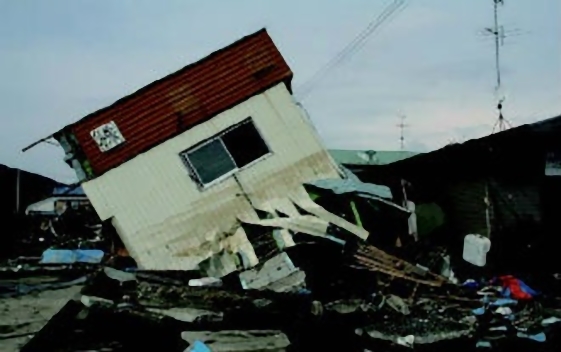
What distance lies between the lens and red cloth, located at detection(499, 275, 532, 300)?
29.7 feet

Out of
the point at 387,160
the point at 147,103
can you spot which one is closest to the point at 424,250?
the point at 147,103

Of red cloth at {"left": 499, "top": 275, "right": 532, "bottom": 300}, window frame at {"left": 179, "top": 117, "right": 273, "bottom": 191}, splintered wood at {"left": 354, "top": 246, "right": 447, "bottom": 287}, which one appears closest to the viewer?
red cloth at {"left": 499, "top": 275, "right": 532, "bottom": 300}

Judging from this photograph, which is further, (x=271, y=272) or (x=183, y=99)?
(x=183, y=99)

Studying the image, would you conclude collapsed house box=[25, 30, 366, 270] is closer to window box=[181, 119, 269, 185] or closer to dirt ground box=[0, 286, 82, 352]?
window box=[181, 119, 269, 185]

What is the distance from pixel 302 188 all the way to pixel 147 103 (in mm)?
4482

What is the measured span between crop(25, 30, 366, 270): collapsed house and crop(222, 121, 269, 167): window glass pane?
0.11ft

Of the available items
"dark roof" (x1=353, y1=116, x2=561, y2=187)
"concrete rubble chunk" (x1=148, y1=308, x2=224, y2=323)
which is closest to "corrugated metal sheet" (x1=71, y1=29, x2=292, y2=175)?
"dark roof" (x1=353, y1=116, x2=561, y2=187)

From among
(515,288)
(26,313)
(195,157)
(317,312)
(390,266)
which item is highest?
(195,157)

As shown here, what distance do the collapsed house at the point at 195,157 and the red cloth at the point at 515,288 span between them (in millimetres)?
4889

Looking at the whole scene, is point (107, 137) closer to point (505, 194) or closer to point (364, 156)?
Answer: point (505, 194)

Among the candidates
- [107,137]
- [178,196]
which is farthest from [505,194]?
[107,137]

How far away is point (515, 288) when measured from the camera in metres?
9.30

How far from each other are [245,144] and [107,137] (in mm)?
3455

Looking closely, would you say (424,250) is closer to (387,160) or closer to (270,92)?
(270,92)
